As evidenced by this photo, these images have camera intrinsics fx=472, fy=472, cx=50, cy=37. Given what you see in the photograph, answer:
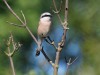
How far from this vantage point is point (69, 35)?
417 inches

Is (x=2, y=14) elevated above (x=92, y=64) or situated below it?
above

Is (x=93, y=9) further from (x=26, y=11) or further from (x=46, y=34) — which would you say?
(x=46, y=34)

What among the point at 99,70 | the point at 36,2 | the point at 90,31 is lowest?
the point at 99,70

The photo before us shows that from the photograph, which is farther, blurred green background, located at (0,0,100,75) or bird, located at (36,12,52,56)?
blurred green background, located at (0,0,100,75)

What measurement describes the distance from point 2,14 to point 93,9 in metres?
2.01

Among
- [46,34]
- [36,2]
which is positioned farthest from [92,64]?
[46,34]

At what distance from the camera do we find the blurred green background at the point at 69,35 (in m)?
8.73

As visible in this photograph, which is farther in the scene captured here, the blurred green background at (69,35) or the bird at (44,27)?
the blurred green background at (69,35)

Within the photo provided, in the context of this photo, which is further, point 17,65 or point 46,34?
point 17,65

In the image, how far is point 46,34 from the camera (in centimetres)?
381

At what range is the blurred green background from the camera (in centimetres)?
873

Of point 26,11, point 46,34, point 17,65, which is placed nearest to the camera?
point 46,34

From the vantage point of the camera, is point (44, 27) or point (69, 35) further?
point (69, 35)

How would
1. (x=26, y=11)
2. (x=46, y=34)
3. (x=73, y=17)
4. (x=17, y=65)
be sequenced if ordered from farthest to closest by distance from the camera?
1. (x=73, y=17)
2. (x=17, y=65)
3. (x=26, y=11)
4. (x=46, y=34)
